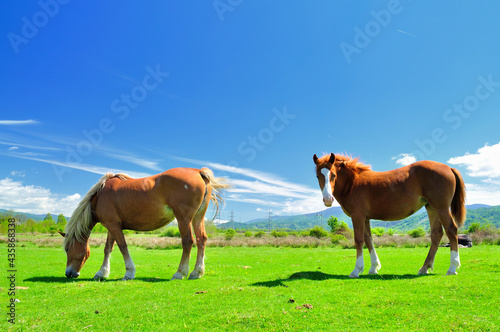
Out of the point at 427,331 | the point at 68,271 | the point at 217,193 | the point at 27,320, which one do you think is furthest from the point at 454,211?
the point at 68,271

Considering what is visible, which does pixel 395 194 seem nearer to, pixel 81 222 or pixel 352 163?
pixel 352 163

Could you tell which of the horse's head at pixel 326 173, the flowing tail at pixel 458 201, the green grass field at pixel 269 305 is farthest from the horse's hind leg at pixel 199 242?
the flowing tail at pixel 458 201

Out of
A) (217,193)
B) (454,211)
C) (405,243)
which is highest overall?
(217,193)

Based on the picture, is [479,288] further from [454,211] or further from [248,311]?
[248,311]

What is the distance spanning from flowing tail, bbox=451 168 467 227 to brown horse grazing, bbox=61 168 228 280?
24.5ft

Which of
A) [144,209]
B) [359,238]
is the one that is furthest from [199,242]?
[359,238]

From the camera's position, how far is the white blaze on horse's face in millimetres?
8808

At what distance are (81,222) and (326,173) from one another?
8.30 m

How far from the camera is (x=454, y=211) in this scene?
32.0ft

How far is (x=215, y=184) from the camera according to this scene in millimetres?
10750

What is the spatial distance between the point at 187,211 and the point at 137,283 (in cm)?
246

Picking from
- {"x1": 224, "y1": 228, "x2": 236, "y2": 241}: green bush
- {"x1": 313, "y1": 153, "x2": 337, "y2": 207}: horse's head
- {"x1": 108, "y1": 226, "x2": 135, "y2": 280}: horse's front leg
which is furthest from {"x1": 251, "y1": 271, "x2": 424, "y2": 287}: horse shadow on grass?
{"x1": 224, "y1": 228, "x2": 236, "y2": 241}: green bush

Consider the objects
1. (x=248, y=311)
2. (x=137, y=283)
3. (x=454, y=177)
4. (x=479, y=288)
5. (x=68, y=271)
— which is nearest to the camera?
(x=248, y=311)

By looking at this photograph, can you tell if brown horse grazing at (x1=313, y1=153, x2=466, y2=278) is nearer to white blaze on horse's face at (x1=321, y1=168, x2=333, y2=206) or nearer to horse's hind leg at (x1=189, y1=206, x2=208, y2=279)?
white blaze on horse's face at (x1=321, y1=168, x2=333, y2=206)
